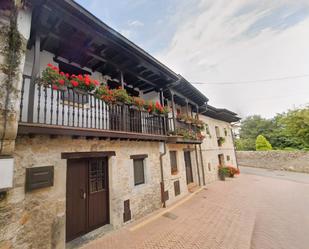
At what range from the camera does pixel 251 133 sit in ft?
114

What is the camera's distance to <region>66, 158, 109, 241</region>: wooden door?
4258 mm

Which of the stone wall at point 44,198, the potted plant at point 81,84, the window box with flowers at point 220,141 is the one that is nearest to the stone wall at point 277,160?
the window box with flowers at point 220,141

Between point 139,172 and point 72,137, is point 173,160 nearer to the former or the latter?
point 139,172

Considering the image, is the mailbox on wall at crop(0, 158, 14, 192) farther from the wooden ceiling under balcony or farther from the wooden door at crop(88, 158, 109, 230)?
the wooden ceiling under balcony

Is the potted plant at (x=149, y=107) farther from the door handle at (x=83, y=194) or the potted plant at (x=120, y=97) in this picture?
the door handle at (x=83, y=194)

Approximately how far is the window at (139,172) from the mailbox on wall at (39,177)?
3115 mm

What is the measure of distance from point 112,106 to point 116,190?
9.60 ft

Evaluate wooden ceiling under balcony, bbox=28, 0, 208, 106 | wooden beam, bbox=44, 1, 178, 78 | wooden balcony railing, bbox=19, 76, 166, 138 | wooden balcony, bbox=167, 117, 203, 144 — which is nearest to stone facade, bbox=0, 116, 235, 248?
wooden balcony railing, bbox=19, 76, 166, 138

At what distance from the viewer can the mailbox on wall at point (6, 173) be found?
2.71 meters

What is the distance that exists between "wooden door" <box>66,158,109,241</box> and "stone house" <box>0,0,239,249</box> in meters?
0.03

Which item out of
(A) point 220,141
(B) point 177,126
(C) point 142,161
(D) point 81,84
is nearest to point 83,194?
(C) point 142,161

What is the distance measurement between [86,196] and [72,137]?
1.88m

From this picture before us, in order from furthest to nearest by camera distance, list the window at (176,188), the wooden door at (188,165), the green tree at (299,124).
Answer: the green tree at (299,124) < the wooden door at (188,165) < the window at (176,188)

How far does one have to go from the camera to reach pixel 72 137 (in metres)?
4.27
